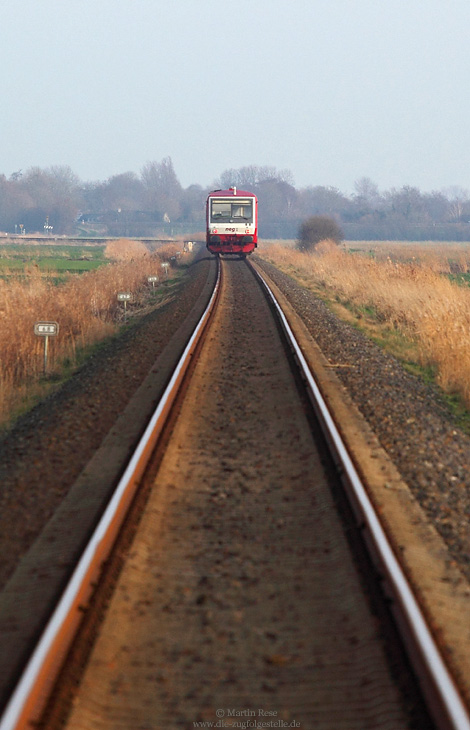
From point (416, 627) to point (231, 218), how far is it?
1123 inches

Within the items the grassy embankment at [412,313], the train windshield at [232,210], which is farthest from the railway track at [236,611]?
the train windshield at [232,210]

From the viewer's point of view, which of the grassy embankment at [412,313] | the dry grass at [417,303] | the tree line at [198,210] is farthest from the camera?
the tree line at [198,210]

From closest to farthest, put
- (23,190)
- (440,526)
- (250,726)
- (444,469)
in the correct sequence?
(250,726) < (440,526) < (444,469) < (23,190)

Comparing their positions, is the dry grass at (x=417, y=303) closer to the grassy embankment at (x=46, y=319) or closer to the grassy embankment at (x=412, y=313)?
the grassy embankment at (x=412, y=313)

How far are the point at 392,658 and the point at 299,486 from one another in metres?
2.34

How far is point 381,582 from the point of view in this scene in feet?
13.2

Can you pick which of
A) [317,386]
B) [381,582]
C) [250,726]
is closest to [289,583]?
[381,582]

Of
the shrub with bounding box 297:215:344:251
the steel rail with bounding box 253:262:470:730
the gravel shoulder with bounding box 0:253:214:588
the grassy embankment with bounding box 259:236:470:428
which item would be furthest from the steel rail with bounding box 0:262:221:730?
the shrub with bounding box 297:215:344:251

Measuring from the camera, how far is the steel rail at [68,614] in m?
2.85

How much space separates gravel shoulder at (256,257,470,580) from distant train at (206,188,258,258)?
60.0 ft

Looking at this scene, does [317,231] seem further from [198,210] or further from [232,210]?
[198,210]

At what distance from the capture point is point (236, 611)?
386cm

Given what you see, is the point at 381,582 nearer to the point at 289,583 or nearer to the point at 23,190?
the point at 289,583

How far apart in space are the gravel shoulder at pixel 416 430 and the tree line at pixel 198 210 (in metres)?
103
